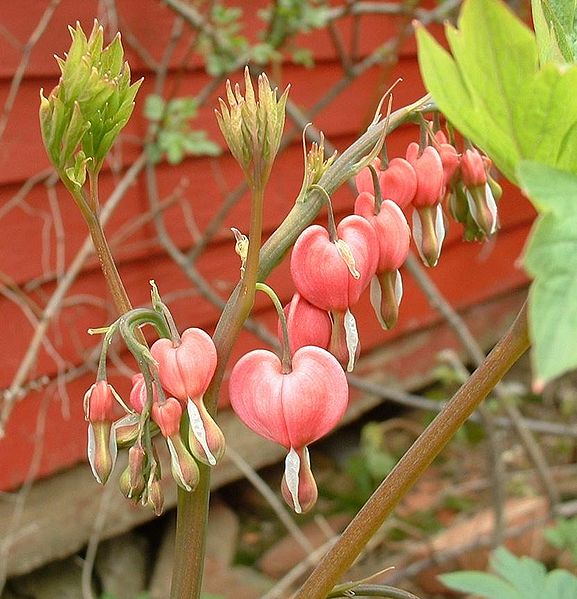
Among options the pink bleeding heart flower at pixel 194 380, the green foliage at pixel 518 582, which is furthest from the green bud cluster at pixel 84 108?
the green foliage at pixel 518 582

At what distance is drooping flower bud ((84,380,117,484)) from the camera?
24.7 inches

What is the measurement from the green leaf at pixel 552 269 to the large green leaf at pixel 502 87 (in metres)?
0.03

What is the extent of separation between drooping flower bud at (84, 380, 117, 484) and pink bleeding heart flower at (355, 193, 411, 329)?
22 cm

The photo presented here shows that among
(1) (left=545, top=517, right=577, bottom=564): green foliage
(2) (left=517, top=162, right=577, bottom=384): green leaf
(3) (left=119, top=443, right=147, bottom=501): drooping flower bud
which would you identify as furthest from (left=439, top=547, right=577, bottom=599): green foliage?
(1) (left=545, top=517, right=577, bottom=564): green foliage

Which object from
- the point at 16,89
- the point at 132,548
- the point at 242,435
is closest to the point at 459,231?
the point at 242,435

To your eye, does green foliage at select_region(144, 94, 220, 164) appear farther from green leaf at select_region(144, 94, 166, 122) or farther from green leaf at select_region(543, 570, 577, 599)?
green leaf at select_region(543, 570, 577, 599)

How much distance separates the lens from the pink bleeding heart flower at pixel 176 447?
1.91 ft

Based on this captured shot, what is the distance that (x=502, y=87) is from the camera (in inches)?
18.7

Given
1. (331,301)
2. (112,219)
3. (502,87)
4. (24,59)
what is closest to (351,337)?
(331,301)

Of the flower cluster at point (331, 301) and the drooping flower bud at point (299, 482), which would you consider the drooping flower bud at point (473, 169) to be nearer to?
the flower cluster at point (331, 301)

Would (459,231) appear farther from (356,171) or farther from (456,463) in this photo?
(356,171)

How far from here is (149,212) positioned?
2529 mm

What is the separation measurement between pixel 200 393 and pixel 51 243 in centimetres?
183

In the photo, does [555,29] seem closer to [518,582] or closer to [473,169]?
[473,169]
